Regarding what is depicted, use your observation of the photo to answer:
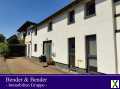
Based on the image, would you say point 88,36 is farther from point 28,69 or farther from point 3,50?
point 3,50

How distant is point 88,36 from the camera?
12.8 meters

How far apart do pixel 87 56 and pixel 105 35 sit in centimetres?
252

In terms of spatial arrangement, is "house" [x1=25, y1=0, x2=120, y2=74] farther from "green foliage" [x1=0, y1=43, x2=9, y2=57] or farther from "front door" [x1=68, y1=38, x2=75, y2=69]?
"green foliage" [x1=0, y1=43, x2=9, y2=57]

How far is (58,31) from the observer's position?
60.6ft

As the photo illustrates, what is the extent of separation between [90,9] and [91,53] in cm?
304

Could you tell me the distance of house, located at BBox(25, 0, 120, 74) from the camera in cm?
1024

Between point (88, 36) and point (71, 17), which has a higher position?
point (71, 17)

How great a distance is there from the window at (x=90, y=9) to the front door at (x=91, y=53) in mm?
1576

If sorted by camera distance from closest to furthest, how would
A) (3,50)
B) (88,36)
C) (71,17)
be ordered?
(88,36) → (71,17) → (3,50)

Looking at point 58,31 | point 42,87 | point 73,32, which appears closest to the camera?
point 42,87

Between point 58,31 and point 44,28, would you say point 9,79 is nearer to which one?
point 58,31

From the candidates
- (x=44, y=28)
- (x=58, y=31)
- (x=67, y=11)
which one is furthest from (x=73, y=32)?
(x=44, y=28)

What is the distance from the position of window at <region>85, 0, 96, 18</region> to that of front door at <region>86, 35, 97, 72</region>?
1.58 m

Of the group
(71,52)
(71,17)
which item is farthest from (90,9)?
(71,52)
